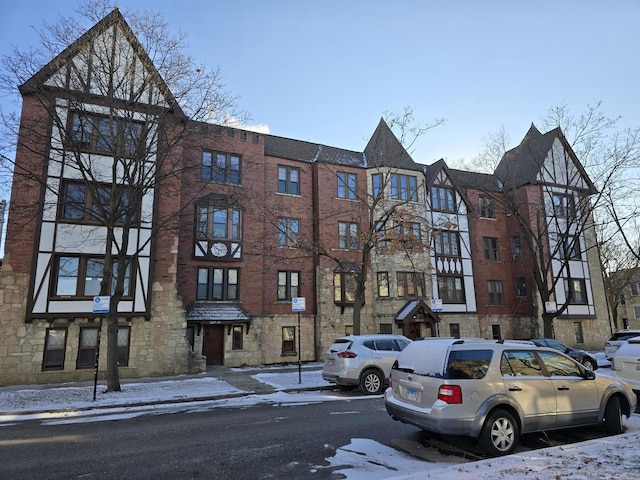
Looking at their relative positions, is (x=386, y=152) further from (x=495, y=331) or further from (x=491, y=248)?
(x=495, y=331)

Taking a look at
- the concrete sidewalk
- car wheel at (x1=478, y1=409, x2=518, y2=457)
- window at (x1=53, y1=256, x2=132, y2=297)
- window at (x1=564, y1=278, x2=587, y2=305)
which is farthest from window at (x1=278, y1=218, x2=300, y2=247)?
window at (x1=564, y1=278, x2=587, y2=305)

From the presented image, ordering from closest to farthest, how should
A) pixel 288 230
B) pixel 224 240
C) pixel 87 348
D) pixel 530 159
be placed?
pixel 87 348 < pixel 224 240 < pixel 288 230 < pixel 530 159

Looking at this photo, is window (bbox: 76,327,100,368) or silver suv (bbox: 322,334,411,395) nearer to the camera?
silver suv (bbox: 322,334,411,395)

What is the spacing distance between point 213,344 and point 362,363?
10.9m

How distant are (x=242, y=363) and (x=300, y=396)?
9420mm

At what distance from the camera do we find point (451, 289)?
27.8 metres

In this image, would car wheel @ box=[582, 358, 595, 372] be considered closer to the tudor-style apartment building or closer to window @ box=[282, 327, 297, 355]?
the tudor-style apartment building

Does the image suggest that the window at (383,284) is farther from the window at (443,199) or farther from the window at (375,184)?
the window at (443,199)

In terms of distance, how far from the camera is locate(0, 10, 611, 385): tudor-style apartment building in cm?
1529

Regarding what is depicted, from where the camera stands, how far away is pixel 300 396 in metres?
12.3

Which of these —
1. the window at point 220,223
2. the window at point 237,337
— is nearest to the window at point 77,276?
the window at point 220,223

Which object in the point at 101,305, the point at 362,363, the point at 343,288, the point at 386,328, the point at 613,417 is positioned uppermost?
the point at 343,288

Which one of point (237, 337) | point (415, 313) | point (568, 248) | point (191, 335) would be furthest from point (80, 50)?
point (568, 248)

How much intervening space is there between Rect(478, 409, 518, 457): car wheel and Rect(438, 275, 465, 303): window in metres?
21.5
